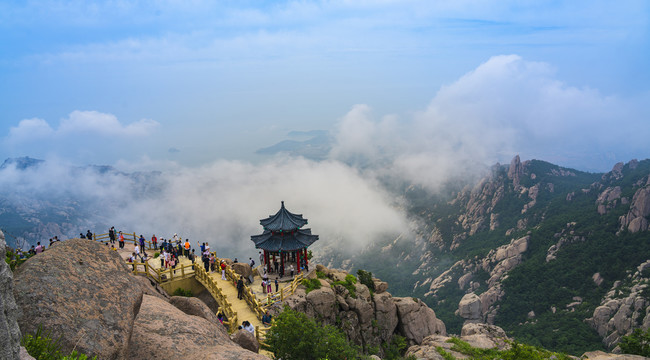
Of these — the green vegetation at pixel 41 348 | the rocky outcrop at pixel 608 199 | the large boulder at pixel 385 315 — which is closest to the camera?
the green vegetation at pixel 41 348

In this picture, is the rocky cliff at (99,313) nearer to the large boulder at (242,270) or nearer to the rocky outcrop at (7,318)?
the rocky outcrop at (7,318)

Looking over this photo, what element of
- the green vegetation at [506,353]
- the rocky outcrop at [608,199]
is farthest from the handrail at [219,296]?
the rocky outcrop at [608,199]

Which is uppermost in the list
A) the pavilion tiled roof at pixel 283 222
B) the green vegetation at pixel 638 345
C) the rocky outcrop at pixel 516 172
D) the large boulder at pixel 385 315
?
the rocky outcrop at pixel 516 172

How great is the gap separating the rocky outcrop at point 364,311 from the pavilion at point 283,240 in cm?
306

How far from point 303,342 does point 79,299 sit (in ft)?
36.8

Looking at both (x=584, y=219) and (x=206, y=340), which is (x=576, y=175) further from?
(x=206, y=340)

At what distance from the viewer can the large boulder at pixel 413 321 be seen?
42.6m

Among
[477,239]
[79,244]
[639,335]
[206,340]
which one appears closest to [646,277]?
[639,335]

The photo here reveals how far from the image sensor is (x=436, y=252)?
145m

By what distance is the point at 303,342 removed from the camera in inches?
771

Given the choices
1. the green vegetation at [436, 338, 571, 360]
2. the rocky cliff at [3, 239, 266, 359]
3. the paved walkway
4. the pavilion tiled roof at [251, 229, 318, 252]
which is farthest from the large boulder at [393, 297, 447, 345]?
the rocky cliff at [3, 239, 266, 359]

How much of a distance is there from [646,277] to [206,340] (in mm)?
80817

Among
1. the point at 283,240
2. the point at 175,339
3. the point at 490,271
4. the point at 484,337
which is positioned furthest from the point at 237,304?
the point at 490,271

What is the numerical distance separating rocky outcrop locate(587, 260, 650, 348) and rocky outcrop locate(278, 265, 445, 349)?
32.2 meters
